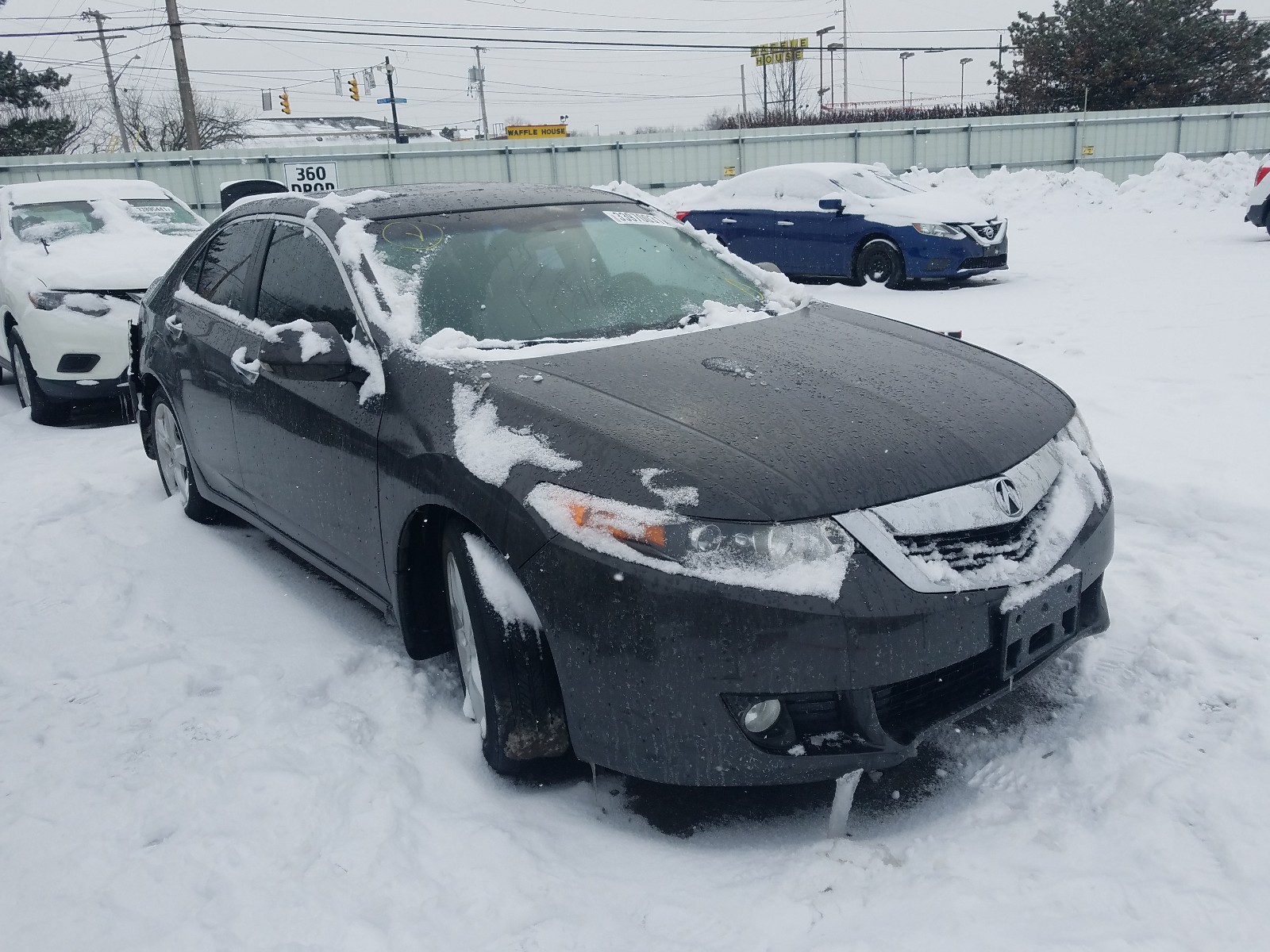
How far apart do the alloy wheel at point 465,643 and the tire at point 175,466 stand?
2.24 meters

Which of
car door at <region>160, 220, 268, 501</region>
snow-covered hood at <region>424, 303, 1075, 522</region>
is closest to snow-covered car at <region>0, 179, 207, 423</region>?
car door at <region>160, 220, 268, 501</region>

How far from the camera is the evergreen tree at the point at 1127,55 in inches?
1478

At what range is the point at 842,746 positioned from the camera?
234 centimetres

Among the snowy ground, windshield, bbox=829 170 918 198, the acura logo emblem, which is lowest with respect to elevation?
the snowy ground

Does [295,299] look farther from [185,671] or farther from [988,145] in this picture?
[988,145]

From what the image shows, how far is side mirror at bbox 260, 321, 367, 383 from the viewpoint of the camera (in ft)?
10.2

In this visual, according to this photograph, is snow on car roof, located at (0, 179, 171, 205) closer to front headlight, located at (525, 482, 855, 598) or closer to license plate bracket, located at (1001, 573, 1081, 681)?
front headlight, located at (525, 482, 855, 598)

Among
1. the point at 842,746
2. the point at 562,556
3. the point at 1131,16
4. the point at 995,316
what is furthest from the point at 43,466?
the point at 1131,16

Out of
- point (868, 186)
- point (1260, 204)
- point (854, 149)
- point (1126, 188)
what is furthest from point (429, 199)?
point (854, 149)

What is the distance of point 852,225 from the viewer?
38.7 feet

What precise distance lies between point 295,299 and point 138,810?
5.86 feet

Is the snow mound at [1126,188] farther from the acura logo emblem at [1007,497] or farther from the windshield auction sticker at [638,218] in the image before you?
the acura logo emblem at [1007,497]

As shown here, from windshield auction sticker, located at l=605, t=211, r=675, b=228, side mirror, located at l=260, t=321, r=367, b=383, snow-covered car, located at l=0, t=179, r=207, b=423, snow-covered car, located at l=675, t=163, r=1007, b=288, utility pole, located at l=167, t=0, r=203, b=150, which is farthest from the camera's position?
utility pole, located at l=167, t=0, r=203, b=150

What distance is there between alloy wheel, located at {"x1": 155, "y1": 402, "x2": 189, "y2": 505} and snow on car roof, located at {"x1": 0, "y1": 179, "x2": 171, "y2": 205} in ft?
14.3
